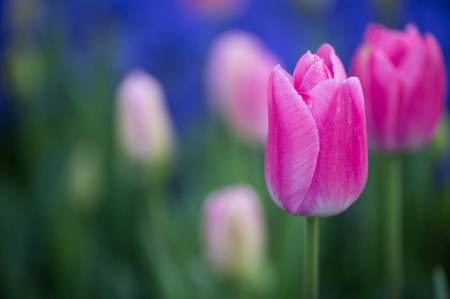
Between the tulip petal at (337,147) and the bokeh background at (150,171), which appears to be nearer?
the tulip petal at (337,147)

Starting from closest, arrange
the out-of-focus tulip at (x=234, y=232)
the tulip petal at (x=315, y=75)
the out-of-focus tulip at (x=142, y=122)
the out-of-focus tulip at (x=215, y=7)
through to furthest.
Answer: the tulip petal at (x=315, y=75)
the out-of-focus tulip at (x=234, y=232)
the out-of-focus tulip at (x=142, y=122)
the out-of-focus tulip at (x=215, y=7)

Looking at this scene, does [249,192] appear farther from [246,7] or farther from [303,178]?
[246,7]

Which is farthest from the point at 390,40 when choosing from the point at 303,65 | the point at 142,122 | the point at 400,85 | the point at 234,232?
the point at 142,122

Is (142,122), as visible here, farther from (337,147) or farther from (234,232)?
(337,147)

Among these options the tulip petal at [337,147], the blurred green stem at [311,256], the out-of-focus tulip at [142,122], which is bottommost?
the blurred green stem at [311,256]

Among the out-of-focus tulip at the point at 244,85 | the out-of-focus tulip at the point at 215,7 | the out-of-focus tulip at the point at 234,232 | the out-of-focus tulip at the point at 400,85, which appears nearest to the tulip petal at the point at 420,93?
the out-of-focus tulip at the point at 400,85

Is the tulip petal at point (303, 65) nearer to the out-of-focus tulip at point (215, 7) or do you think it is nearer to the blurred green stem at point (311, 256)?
the blurred green stem at point (311, 256)
